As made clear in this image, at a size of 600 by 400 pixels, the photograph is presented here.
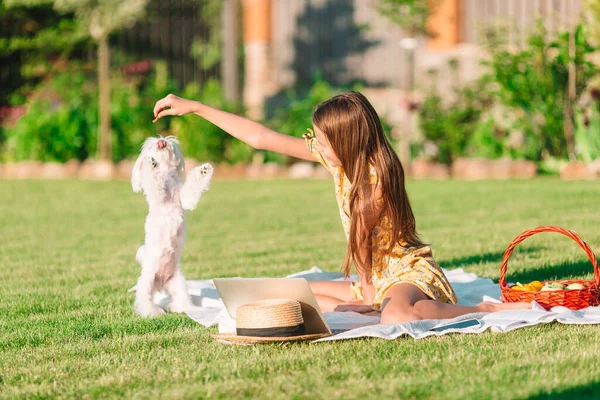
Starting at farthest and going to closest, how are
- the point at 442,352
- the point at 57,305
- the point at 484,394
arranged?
the point at 57,305 → the point at 442,352 → the point at 484,394

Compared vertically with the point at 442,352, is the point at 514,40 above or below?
above

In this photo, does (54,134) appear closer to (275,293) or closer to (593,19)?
(593,19)

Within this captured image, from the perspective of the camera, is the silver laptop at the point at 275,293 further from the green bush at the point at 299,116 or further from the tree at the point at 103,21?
the tree at the point at 103,21

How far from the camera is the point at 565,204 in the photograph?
9.50 meters

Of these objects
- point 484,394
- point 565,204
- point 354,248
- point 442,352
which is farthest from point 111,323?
point 565,204

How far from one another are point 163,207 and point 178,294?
0.48 meters

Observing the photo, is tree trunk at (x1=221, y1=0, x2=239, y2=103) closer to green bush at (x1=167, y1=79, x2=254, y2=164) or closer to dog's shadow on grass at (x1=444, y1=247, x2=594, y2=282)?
green bush at (x1=167, y1=79, x2=254, y2=164)

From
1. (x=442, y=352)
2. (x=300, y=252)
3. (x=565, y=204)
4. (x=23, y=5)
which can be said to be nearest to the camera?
(x=442, y=352)

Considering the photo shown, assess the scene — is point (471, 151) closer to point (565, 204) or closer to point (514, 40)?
point (514, 40)

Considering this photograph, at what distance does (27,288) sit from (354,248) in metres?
2.35

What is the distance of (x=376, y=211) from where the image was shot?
4.74 meters

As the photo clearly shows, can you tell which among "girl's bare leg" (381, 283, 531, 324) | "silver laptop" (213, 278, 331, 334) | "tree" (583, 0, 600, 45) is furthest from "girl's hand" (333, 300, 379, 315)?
"tree" (583, 0, 600, 45)

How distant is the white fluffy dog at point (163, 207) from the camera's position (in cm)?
490

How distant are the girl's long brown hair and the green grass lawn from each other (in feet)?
2.53
